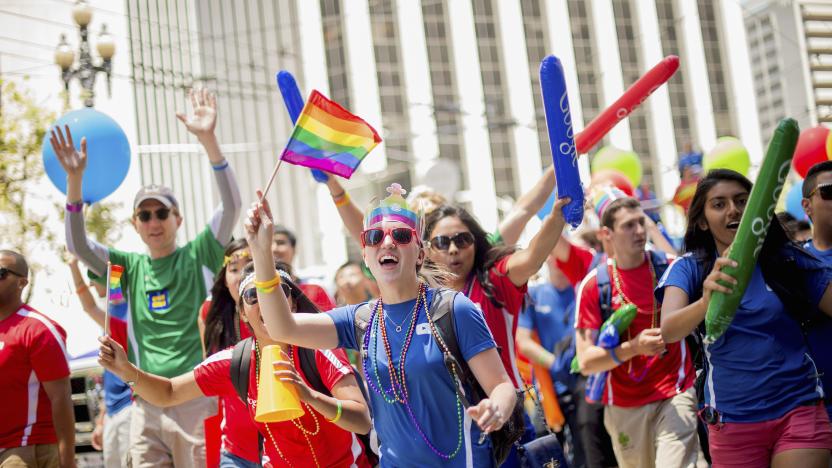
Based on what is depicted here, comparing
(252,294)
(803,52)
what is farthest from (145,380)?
(803,52)

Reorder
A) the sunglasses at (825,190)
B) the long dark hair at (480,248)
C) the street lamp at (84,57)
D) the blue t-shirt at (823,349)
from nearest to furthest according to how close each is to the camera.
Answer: the blue t-shirt at (823,349) → the sunglasses at (825,190) → the long dark hair at (480,248) → the street lamp at (84,57)

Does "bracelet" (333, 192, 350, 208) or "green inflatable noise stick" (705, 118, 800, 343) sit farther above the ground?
"bracelet" (333, 192, 350, 208)

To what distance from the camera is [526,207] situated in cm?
632

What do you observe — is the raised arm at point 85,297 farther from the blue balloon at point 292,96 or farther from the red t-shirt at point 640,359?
the red t-shirt at point 640,359

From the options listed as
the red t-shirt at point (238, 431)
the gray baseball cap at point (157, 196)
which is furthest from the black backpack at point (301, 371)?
the gray baseball cap at point (157, 196)

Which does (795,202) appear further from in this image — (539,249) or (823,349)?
(539,249)

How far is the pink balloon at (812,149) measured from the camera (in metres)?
9.57

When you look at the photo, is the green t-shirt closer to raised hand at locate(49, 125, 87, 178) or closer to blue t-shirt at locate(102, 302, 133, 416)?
blue t-shirt at locate(102, 302, 133, 416)

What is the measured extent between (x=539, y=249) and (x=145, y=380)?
6.91 feet

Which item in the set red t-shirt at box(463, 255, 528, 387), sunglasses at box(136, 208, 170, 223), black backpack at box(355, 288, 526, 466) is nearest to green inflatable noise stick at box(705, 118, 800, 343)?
black backpack at box(355, 288, 526, 466)

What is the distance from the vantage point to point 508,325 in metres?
5.61

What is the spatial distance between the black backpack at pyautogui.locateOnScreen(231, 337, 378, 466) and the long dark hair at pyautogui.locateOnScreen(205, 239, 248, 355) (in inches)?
34.4

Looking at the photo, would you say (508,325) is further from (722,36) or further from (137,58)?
(722,36)

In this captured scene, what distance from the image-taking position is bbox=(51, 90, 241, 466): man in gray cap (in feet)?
22.3
